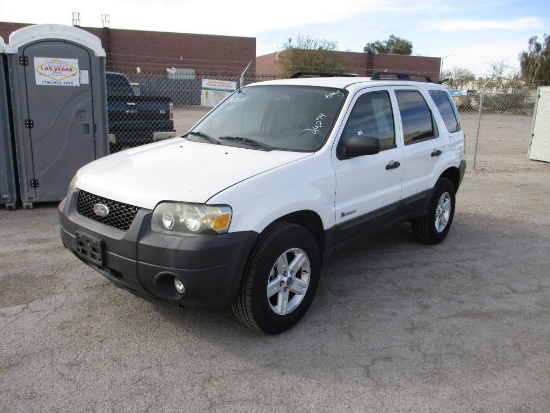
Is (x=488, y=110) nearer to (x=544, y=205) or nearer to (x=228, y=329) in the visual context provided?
(x=544, y=205)

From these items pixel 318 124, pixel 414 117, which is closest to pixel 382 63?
pixel 414 117

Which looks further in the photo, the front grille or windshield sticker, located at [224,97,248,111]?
windshield sticker, located at [224,97,248,111]

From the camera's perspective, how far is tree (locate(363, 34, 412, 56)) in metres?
63.2

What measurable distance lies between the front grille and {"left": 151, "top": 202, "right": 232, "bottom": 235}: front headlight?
234mm

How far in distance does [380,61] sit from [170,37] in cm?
1988

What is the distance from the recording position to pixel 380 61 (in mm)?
45969

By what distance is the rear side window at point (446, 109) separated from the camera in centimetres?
567

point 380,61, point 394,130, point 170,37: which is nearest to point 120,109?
point 394,130

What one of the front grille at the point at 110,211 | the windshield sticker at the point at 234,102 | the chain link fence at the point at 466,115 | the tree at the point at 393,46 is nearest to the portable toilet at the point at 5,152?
the chain link fence at the point at 466,115

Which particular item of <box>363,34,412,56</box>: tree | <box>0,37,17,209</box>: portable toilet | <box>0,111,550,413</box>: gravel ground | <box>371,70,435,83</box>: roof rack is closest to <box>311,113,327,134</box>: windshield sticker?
<box>371,70,435,83</box>: roof rack

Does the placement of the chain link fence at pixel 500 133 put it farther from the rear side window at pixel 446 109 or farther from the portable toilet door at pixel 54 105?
the portable toilet door at pixel 54 105

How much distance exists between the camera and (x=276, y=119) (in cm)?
434

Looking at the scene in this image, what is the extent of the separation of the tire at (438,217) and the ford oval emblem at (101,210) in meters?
3.54

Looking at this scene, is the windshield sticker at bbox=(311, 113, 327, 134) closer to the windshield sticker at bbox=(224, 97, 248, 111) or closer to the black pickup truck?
the windshield sticker at bbox=(224, 97, 248, 111)
